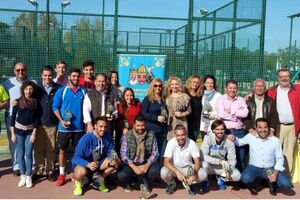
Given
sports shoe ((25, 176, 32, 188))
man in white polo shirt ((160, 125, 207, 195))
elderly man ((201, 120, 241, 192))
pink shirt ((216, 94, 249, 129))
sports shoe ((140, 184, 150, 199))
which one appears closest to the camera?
sports shoe ((140, 184, 150, 199))

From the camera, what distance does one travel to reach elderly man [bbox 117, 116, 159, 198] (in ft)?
20.1

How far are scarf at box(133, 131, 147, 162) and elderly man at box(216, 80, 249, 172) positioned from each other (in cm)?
131

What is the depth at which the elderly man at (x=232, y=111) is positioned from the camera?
6.49m

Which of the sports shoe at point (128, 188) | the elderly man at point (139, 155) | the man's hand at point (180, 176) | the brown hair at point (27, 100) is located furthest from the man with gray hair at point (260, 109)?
the brown hair at point (27, 100)

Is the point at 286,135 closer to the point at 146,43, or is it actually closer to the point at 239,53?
the point at 239,53

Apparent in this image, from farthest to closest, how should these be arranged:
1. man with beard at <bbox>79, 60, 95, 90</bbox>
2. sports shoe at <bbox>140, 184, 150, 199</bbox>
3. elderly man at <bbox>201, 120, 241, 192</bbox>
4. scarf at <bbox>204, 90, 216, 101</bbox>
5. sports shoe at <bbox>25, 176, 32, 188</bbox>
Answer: scarf at <bbox>204, 90, 216, 101</bbox>, man with beard at <bbox>79, 60, 95, 90</bbox>, elderly man at <bbox>201, 120, 241, 192</bbox>, sports shoe at <bbox>25, 176, 32, 188</bbox>, sports shoe at <bbox>140, 184, 150, 199</bbox>

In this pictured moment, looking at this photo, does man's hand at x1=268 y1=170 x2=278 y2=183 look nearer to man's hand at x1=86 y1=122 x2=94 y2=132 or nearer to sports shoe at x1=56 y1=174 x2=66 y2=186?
man's hand at x1=86 y1=122 x2=94 y2=132

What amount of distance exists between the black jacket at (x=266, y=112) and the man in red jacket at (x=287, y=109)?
6.0 inches

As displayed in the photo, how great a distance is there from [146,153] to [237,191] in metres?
1.50

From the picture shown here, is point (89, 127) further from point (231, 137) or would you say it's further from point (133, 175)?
point (231, 137)

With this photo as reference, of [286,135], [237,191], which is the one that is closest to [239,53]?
[286,135]

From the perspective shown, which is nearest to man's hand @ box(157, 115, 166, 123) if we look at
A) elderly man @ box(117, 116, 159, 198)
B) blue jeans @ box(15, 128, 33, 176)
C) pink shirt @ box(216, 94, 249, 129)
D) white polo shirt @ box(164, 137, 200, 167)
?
elderly man @ box(117, 116, 159, 198)

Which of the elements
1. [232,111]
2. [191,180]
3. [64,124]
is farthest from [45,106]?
[232,111]

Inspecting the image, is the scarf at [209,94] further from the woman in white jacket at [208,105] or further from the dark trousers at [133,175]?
the dark trousers at [133,175]
